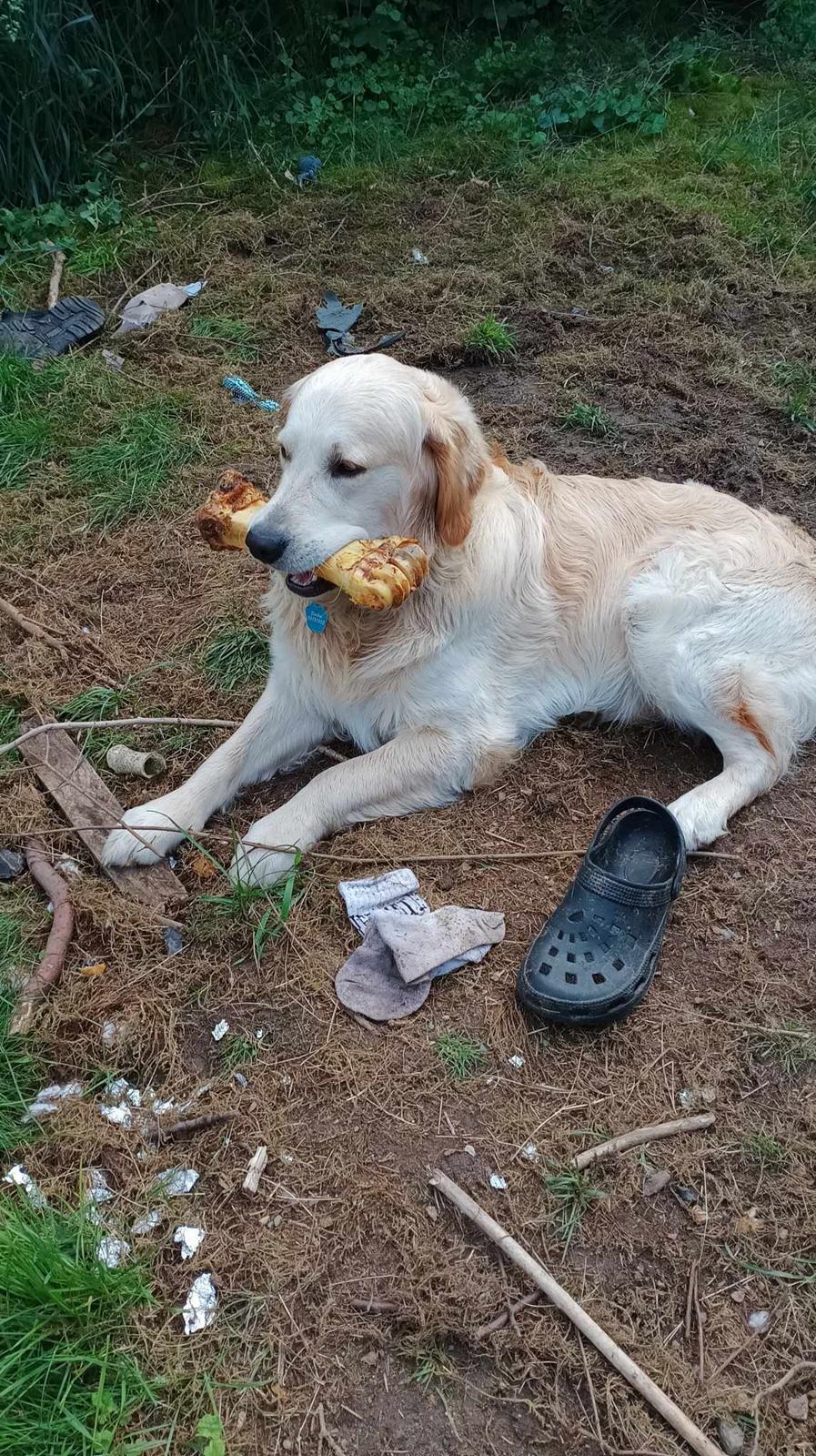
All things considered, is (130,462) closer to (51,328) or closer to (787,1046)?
(51,328)

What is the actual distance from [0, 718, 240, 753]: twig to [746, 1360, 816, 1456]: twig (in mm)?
2379

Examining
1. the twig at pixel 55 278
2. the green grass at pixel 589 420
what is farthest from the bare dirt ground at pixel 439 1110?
the twig at pixel 55 278

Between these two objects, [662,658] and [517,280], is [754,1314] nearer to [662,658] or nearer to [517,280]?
[662,658]

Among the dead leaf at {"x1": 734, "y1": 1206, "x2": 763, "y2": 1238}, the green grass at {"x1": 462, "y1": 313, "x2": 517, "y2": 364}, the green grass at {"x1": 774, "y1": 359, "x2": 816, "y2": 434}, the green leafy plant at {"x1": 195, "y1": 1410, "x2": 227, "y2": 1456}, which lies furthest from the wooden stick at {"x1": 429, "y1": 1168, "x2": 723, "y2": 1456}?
the green grass at {"x1": 462, "y1": 313, "x2": 517, "y2": 364}

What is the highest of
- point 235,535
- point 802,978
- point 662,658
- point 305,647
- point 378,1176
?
point 235,535

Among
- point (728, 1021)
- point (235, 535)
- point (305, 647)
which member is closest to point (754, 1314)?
point (728, 1021)

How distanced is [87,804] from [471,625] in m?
1.36

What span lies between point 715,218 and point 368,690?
189 inches

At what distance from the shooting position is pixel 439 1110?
7.80ft

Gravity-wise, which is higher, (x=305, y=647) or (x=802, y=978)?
(x=305, y=647)

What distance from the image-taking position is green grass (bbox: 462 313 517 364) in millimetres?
5277

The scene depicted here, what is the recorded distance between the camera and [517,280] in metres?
5.89

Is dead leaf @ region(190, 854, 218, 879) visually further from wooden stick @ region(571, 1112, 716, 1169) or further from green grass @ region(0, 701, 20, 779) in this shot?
wooden stick @ region(571, 1112, 716, 1169)

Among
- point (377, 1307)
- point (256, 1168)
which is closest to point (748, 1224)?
point (377, 1307)
